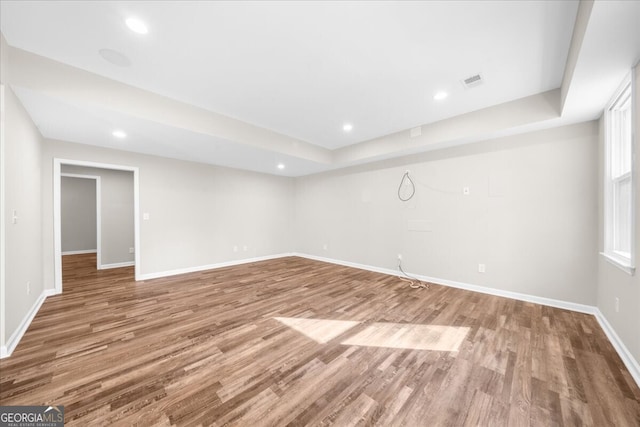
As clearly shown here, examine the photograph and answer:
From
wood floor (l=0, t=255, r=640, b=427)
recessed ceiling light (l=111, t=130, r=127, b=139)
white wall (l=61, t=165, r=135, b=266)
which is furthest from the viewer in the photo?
white wall (l=61, t=165, r=135, b=266)

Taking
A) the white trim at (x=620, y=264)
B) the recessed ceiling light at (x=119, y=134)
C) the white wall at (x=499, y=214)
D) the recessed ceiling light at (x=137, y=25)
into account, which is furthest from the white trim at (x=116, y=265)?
the white trim at (x=620, y=264)

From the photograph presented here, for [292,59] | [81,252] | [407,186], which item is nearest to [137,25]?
[292,59]

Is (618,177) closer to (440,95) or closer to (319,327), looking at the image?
(440,95)

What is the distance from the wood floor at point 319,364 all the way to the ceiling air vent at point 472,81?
9.02 ft

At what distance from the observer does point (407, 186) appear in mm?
4516

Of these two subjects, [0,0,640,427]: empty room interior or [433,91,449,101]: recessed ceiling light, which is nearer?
[0,0,640,427]: empty room interior

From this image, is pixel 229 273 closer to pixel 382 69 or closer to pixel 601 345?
pixel 382 69

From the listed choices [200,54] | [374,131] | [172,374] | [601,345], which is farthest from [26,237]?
[601,345]

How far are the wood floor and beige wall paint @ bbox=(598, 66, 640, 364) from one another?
0.21 m

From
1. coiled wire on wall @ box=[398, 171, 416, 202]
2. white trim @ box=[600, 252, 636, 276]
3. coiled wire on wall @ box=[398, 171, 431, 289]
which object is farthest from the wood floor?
coiled wire on wall @ box=[398, 171, 416, 202]

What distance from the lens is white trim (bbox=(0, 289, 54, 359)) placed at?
6.39 ft

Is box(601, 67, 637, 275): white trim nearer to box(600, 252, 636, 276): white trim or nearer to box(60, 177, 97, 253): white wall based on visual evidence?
box(600, 252, 636, 276): white trim

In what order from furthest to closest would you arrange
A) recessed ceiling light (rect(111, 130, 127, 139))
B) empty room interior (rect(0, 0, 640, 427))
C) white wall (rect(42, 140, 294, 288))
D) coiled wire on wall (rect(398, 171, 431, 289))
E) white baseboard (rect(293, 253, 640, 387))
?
coiled wire on wall (rect(398, 171, 431, 289)) < white wall (rect(42, 140, 294, 288)) < recessed ceiling light (rect(111, 130, 127, 139)) < white baseboard (rect(293, 253, 640, 387)) < empty room interior (rect(0, 0, 640, 427))

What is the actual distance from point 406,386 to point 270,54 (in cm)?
300
